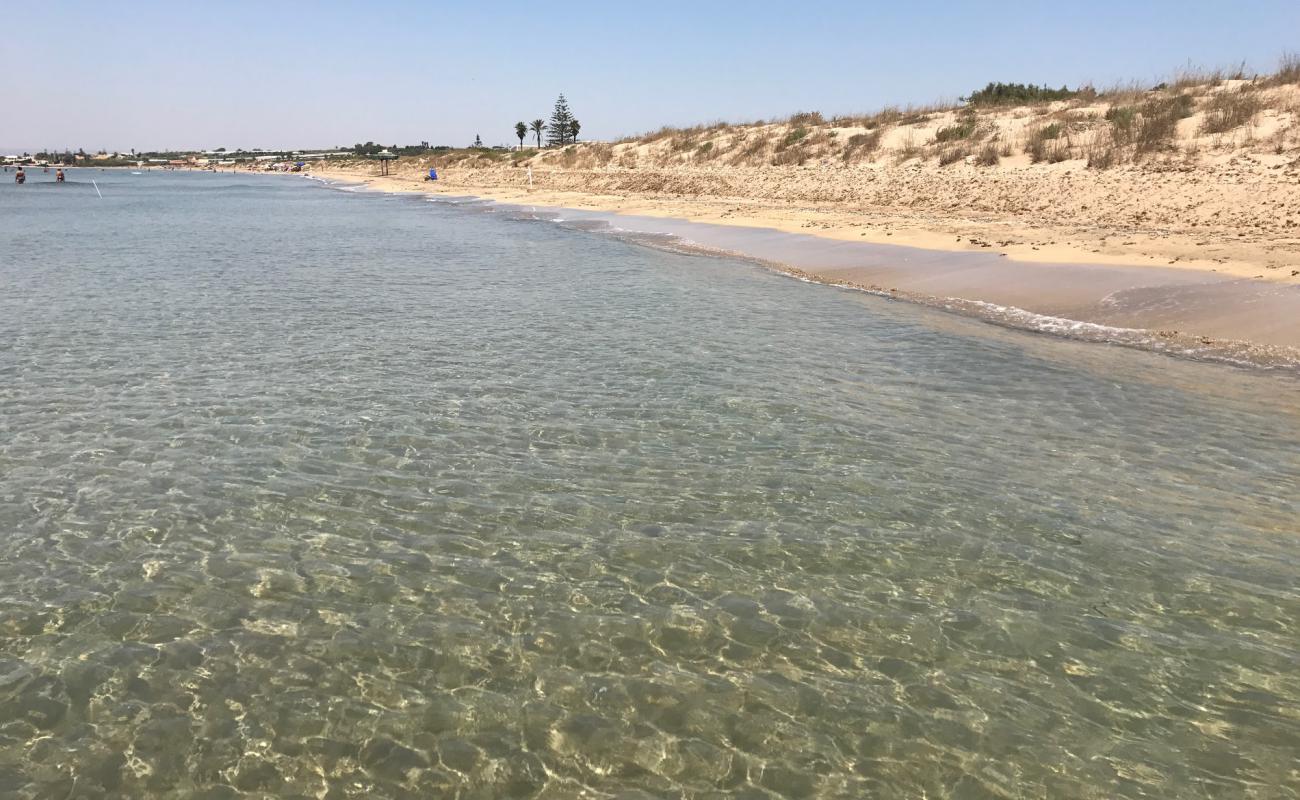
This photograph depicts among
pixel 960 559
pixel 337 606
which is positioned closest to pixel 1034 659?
pixel 960 559

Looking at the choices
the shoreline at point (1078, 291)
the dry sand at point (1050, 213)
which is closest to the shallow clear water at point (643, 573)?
the shoreline at point (1078, 291)

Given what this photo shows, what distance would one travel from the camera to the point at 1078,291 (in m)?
18.7

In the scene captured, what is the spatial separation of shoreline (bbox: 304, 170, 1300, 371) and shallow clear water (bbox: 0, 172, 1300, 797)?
1.99 m

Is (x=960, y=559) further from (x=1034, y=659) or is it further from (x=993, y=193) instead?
(x=993, y=193)

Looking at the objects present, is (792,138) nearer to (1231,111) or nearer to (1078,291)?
(1231,111)

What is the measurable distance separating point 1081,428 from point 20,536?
12.4 meters

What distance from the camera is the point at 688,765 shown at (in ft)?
15.3

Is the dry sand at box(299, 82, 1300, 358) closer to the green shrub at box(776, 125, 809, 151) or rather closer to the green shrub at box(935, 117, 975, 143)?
the green shrub at box(776, 125, 809, 151)

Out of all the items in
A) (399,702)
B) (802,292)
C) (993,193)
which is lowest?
(399,702)

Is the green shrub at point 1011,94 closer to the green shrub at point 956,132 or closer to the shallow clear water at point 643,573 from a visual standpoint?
the green shrub at point 956,132

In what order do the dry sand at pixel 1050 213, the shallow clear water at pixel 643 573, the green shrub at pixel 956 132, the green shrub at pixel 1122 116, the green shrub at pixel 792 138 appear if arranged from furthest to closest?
the green shrub at pixel 792 138 < the green shrub at pixel 956 132 < the green shrub at pixel 1122 116 < the dry sand at pixel 1050 213 < the shallow clear water at pixel 643 573

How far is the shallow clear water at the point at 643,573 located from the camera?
4781 mm

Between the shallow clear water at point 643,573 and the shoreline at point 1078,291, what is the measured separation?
1.99 m

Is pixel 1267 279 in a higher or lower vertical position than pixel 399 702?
higher
